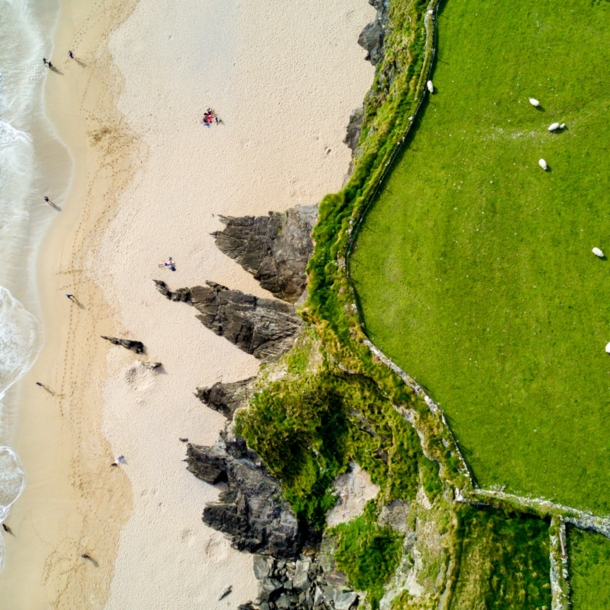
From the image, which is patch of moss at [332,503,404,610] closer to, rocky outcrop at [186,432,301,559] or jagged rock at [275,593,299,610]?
rocky outcrop at [186,432,301,559]

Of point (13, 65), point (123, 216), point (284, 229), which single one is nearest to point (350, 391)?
point (284, 229)

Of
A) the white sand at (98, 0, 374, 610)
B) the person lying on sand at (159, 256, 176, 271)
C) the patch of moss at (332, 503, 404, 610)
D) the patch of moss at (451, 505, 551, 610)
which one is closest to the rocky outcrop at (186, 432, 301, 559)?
the white sand at (98, 0, 374, 610)

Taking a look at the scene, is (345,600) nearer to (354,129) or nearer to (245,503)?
(245,503)

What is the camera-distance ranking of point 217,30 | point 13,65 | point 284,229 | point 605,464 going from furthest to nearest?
point 13,65 < point 217,30 < point 284,229 < point 605,464

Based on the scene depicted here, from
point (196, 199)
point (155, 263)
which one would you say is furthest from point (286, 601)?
point (196, 199)

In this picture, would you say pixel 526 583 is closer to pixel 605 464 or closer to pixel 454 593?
pixel 454 593

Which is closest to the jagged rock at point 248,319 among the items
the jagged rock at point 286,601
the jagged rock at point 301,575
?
the jagged rock at point 301,575

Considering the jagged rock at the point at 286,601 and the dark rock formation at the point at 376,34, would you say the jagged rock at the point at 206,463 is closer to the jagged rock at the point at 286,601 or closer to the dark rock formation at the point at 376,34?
the jagged rock at the point at 286,601
